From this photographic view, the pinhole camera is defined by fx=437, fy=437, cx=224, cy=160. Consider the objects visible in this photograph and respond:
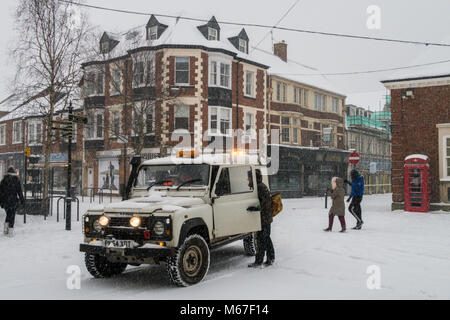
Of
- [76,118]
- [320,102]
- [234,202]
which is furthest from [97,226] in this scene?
[320,102]

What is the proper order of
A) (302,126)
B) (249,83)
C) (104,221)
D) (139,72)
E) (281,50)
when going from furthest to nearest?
1. (281,50)
2. (302,126)
3. (249,83)
4. (139,72)
5. (104,221)

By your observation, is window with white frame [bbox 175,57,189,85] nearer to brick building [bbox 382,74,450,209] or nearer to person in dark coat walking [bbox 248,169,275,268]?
brick building [bbox 382,74,450,209]

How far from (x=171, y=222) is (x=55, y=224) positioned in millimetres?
9713

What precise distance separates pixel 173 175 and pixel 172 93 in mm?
18298

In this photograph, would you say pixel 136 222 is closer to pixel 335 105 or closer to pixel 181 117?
pixel 181 117

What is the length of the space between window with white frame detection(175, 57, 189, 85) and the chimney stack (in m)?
14.0

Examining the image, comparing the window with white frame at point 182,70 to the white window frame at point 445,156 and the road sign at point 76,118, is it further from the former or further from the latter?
the white window frame at point 445,156

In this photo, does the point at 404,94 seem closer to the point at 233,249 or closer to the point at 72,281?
the point at 233,249

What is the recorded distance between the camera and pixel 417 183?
63.3ft

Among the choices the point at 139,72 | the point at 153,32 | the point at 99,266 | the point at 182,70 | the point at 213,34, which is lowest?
the point at 99,266

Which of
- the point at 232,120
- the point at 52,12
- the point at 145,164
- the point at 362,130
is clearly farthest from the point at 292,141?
the point at 145,164

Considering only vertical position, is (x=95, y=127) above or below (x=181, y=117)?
below

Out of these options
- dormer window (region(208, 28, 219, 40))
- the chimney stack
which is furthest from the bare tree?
the chimney stack

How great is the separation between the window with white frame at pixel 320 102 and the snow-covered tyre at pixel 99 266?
33.5 m
